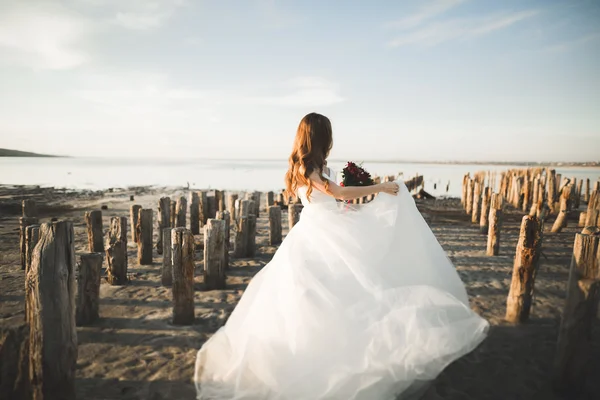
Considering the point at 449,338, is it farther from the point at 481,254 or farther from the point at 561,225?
the point at 561,225

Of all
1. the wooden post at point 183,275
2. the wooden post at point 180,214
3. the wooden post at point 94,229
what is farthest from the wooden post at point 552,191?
the wooden post at point 94,229

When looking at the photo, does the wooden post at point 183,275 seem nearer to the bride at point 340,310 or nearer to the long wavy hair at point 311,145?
the bride at point 340,310

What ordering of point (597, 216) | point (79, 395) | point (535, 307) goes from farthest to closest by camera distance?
point (597, 216) < point (535, 307) < point (79, 395)

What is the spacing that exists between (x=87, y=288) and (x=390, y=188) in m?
4.33

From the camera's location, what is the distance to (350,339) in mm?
3148

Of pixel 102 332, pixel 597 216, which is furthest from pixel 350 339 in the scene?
pixel 597 216

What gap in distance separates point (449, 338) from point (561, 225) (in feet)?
35.6

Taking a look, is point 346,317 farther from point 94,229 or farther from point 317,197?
point 94,229

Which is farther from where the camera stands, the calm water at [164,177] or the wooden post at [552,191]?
the calm water at [164,177]

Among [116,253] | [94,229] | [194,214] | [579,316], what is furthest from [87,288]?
[194,214]

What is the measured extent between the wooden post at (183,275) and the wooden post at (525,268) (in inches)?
172

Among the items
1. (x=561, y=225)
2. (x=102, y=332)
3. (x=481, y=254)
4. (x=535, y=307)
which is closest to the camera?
(x=102, y=332)

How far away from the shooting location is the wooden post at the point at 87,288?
4676 mm

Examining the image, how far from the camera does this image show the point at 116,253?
20.3ft
